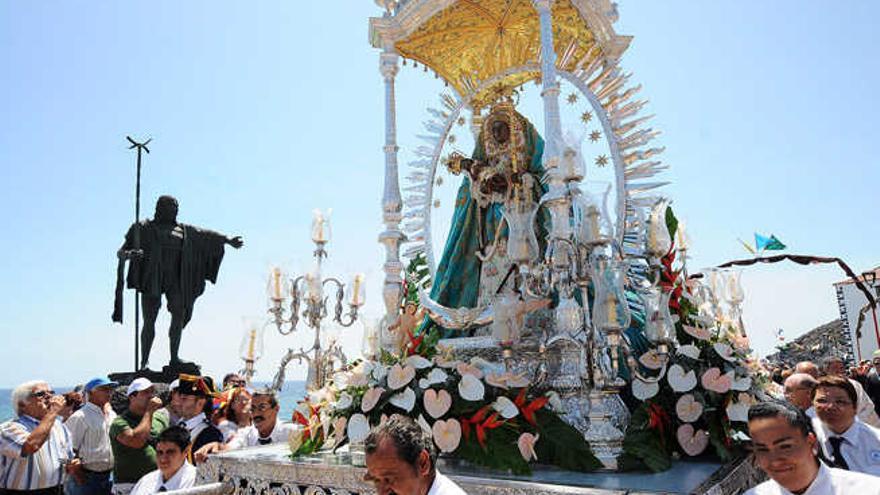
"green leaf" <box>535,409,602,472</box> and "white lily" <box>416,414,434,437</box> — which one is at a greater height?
"white lily" <box>416,414,434,437</box>

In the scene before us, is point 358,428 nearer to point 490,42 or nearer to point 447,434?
point 447,434

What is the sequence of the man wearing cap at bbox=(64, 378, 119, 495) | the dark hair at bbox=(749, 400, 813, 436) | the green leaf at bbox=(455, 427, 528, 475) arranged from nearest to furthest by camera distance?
the dark hair at bbox=(749, 400, 813, 436)
the green leaf at bbox=(455, 427, 528, 475)
the man wearing cap at bbox=(64, 378, 119, 495)

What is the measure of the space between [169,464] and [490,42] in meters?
4.78

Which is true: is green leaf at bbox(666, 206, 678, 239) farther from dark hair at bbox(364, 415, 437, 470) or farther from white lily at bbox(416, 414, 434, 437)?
dark hair at bbox(364, 415, 437, 470)

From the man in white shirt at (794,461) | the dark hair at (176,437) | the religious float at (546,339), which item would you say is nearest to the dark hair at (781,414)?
the man in white shirt at (794,461)

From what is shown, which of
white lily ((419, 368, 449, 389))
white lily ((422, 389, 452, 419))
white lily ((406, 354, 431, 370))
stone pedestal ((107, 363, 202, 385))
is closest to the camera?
white lily ((422, 389, 452, 419))

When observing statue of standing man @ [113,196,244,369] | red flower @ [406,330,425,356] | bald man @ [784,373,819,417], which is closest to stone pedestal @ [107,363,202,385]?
statue of standing man @ [113,196,244,369]

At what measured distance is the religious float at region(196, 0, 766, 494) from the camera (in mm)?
3367

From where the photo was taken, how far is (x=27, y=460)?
4293 millimetres

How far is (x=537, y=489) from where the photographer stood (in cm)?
272

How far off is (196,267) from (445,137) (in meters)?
3.87

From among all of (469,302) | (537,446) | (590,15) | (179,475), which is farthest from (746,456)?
(590,15)

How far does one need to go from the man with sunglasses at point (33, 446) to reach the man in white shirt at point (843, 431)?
15.1 feet

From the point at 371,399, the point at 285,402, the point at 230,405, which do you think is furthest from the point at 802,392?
the point at 285,402
